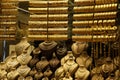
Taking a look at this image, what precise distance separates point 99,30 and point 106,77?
1106 millimetres

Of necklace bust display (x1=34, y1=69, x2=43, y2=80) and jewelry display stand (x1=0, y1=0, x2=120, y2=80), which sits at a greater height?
jewelry display stand (x1=0, y1=0, x2=120, y2=80)

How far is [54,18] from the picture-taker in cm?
374

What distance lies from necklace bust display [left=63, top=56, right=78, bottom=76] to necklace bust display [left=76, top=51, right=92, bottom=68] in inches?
3.3

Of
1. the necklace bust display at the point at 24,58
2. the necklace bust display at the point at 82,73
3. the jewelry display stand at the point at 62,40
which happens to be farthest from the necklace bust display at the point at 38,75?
the necklace bust display at the point at 82,73

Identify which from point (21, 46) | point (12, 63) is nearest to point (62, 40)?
point (21, 46)

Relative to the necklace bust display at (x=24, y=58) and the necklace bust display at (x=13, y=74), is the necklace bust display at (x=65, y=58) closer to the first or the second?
the necklace bust display at (x=24, y=58)

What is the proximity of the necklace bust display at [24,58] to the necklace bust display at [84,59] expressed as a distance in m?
0.88

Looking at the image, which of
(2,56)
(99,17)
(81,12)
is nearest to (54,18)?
(81,12)

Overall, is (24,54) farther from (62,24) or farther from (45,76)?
(62,24)

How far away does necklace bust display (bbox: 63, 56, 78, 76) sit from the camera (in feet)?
14.3

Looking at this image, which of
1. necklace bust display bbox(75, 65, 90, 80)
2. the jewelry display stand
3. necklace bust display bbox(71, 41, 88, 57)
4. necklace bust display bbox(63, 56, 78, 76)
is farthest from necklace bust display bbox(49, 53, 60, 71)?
necklace bust display bbox(75, 65, 90, 80)

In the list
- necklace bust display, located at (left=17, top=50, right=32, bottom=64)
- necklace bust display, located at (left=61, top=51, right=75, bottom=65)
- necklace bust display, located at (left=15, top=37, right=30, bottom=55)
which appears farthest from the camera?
necklace bust display, located at (left=15, top=37, right=30, bottom=55)

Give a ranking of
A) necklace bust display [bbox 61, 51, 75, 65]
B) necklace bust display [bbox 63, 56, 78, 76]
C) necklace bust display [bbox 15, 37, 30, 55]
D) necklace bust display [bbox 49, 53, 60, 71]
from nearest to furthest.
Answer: necklace bust display [bbox 63, 56, 78, 76] < necklace bust display [bbox 61, 51, 75, 65] < necklace bust display [bbox 49, 53, 60, 71] < necklace bust display [bbox 15, 37, 30, 55]

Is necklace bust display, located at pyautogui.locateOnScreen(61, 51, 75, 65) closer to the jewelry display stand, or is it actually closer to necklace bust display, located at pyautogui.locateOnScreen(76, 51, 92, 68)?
the jewelry display stand
